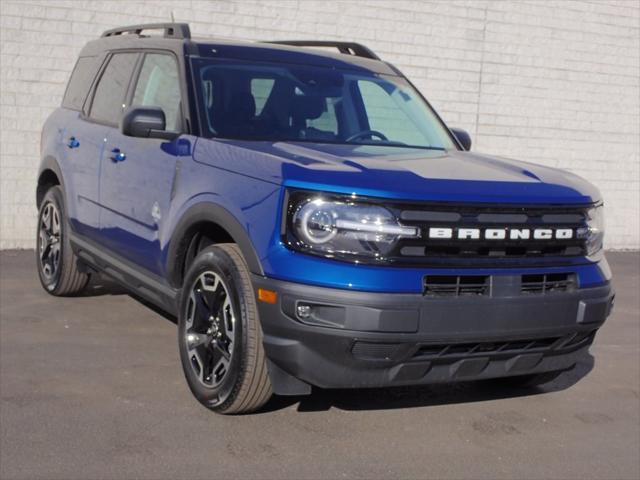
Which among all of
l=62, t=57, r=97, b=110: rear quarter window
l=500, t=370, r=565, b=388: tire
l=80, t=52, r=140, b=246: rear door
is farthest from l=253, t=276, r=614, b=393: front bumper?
→ l=62, t=57, r=97, b=110: rear quarter window

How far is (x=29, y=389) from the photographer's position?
523cm

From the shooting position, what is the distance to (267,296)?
4398 mm

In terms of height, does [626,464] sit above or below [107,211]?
below

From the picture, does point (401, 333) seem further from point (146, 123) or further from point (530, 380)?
point (146, 123)

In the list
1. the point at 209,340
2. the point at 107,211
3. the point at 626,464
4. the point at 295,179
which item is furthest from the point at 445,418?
the point at 107,211

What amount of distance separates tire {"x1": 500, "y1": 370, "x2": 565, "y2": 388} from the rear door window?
9.61 ft

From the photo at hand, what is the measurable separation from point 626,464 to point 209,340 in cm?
207

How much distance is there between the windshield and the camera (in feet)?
18.0

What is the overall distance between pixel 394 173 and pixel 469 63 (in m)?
7.76

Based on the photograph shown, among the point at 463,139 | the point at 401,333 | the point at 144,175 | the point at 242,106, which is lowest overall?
the point at 401,333

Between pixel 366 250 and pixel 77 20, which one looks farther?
pixel 77 20

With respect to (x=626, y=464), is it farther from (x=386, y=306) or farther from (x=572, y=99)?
(x=572, y=99)

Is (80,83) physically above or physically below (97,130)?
above

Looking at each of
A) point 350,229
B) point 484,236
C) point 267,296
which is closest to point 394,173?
point 350,229
